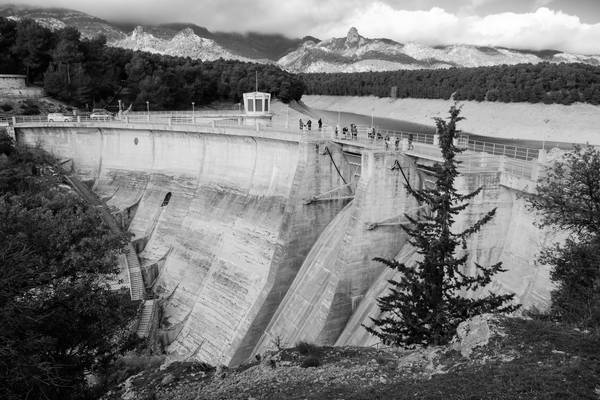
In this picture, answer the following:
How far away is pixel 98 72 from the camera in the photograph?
63812mm

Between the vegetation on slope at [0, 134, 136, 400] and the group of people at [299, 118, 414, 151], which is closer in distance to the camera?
the vegetation on slope at [0, 134, 136, 400]

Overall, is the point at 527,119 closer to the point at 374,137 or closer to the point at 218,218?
the point at 374,137

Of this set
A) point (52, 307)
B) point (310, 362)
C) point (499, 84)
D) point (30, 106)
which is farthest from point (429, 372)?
point (499, 84)

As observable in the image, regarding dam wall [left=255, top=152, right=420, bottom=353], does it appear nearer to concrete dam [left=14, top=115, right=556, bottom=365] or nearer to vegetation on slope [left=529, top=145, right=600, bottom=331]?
concrete dam [left=14, top=115, right=556, bottom=365]

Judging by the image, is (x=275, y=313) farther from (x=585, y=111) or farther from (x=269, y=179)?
(x=585, y=111)

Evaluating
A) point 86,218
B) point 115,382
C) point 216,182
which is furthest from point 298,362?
point 216,182

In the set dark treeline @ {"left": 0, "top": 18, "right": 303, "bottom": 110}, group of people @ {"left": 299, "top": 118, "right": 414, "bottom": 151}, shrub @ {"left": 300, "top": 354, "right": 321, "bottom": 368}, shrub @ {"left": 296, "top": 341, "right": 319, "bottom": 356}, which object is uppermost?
dark treeline @ {"left": 0, "top": 18, "right": 303, "bottom": 110}

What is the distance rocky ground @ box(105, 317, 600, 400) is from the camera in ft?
29.9

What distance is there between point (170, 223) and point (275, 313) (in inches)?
522

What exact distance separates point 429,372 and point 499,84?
75.8m

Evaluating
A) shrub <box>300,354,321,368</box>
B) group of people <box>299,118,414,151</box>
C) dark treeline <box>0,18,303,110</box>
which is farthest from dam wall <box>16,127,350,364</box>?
dark treeline <box>0,18,303,110</box>

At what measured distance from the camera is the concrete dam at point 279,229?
18.1m

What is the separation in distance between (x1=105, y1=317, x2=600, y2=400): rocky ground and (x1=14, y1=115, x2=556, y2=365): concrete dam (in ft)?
9.60

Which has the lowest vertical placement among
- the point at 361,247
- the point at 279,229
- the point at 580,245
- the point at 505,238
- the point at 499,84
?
the point at 279,229
